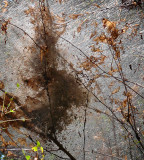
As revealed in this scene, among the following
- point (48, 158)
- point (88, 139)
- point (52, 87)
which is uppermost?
point (52, 87)

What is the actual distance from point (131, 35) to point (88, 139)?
925 mm

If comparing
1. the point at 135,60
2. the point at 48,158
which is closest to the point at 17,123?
the point at 48,158

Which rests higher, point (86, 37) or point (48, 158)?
point (86, 37)

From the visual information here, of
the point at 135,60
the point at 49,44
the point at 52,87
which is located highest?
the point at 49,44

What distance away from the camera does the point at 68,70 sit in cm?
159

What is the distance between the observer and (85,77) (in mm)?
1572

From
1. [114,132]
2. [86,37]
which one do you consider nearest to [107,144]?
[114,132]

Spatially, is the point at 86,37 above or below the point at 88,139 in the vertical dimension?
above

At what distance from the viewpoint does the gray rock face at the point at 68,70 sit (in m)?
1.56

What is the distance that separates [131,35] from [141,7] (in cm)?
26

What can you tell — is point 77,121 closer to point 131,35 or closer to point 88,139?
point 88,139

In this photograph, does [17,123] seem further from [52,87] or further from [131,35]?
[131,35]

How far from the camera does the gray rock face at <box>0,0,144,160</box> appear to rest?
5.12ft

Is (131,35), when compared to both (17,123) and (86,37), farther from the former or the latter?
(17,123)
